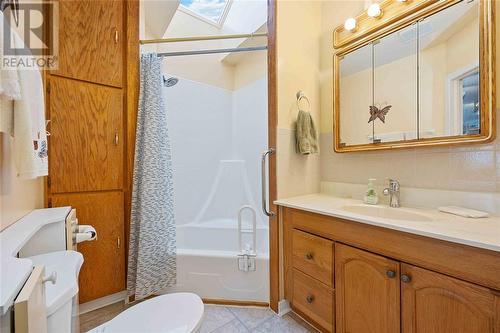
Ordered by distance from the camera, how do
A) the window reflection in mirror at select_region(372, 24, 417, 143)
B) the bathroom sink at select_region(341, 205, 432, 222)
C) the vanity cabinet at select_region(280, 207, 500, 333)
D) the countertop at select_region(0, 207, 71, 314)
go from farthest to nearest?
the window reflection in mirror at select_region(372, 24, 417, 143), the bathroom sink at select_region(341, 205, 432, 222), the vanity cabinet at select_region(280, 207, 500, 333), the countertop at select_region(0, 207, 71, 314)

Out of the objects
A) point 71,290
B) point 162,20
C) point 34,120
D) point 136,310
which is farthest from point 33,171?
point 162,20

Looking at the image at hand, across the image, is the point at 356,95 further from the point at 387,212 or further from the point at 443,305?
the point at 443,305

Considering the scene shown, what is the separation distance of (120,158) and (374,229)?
176 centimetres

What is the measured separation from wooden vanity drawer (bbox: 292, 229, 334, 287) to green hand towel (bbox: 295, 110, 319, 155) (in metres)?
0.60

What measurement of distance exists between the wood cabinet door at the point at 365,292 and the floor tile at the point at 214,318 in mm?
763

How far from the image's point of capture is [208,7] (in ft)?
8.95

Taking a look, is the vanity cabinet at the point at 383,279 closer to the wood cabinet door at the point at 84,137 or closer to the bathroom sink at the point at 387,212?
the bathroom sink at the point at 387,212

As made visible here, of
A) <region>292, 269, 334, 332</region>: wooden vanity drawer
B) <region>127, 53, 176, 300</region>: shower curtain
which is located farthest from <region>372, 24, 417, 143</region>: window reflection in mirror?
<region>127, 53, 176, 300</region>: shower curtain

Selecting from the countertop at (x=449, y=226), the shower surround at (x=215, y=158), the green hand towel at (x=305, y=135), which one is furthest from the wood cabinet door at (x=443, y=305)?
the shower surround at (x=215, y=158)

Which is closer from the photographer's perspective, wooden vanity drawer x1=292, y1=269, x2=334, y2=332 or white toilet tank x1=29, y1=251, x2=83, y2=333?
white toilet tank x1=29, y1=251, x2=83, y2=333

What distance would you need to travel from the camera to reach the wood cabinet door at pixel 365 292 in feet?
3.28

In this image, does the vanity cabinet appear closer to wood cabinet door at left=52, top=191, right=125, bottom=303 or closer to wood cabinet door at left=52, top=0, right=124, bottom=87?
wood cabinet door at left=52, top=191, right=125, bottom=303

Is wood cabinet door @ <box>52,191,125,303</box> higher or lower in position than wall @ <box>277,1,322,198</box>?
lower

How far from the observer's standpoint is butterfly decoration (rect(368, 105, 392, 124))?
150 centimetres
